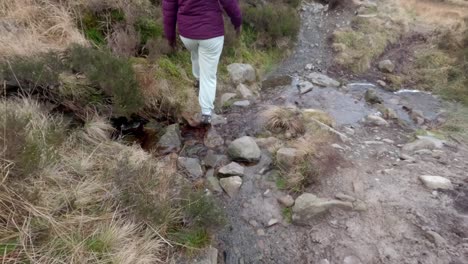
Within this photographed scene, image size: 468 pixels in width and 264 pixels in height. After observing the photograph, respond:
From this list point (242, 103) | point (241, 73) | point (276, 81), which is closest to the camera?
point (242, 103)

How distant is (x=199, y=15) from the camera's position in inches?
160

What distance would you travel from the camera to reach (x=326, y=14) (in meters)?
9.40

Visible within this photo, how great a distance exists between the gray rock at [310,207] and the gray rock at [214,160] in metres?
1.08

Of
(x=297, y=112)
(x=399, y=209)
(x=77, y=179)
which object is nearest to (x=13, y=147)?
(x=77, y=179)

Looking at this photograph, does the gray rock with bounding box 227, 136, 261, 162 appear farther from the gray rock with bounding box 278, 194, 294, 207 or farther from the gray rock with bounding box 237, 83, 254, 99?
the gray rock with bounding box 237, 83, 254, 99

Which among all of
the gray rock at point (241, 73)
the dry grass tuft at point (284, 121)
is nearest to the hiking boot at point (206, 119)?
the dry grass tuft at point (284, 121)

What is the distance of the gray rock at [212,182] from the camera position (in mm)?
3838

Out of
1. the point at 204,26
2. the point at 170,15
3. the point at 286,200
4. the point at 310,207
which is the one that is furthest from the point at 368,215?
the point at 170,15

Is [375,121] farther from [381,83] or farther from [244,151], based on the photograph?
[244,151]

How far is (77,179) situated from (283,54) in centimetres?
525

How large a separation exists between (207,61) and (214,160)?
1220 mm

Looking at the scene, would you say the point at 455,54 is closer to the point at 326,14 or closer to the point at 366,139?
the point at 326,14

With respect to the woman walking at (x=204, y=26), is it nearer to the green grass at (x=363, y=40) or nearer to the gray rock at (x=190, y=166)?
the gray rock at (x=190, y=166)

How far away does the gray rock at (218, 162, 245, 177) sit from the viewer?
3.98 m
